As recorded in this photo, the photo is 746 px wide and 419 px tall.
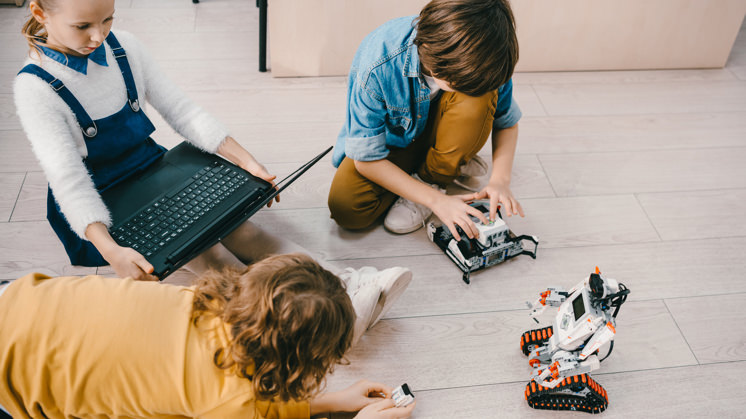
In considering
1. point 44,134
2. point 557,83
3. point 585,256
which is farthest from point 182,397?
point 557,83

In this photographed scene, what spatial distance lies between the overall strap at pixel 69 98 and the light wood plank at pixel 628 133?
1060 millimetres

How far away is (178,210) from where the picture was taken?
3.28ft

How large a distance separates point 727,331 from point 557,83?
0.91m

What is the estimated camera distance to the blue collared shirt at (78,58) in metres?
0.91

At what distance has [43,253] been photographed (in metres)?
1.21

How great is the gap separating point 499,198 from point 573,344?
0.35m

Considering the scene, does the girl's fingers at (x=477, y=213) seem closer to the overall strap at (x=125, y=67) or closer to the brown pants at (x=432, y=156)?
the brown pants at (x=432, y=156)

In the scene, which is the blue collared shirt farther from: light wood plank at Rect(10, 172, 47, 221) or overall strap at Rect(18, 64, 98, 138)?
light wood plank at Rect(10, 172, 47, 221)

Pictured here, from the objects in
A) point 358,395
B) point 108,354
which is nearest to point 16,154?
point 108,354

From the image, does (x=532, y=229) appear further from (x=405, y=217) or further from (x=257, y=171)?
(x=257, y=171)

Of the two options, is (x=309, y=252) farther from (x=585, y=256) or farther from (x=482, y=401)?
(x=585, y=256)

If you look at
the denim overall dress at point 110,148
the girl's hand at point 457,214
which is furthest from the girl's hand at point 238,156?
the girl's hand at point 457,214

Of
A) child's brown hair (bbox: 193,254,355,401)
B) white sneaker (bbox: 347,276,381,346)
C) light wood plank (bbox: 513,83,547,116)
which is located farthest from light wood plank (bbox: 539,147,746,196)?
child's brown hair (bbox: 193,254,355,401)

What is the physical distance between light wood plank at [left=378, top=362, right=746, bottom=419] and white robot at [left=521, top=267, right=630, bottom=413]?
37 mm
